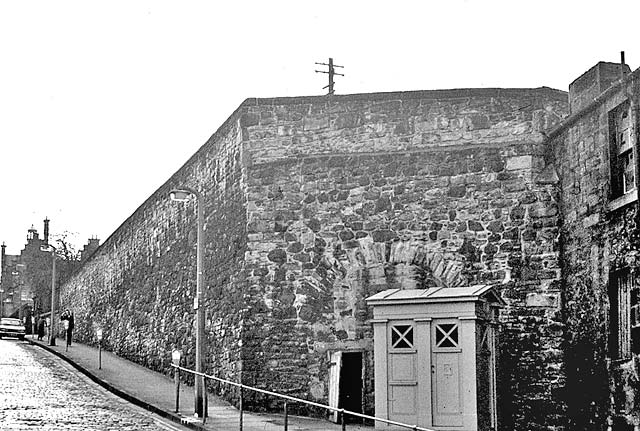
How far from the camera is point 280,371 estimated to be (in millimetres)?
19812

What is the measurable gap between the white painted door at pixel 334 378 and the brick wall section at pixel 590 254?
4.13 m

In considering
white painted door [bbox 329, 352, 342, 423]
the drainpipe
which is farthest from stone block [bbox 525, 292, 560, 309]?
white painted door [bbox 329, 352, 342, 423]

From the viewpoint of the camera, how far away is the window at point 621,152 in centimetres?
1566

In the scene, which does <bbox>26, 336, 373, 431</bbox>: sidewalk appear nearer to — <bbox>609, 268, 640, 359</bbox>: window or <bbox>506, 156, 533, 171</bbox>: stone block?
<bbox>609, 268, 640, 359</bbox>: window

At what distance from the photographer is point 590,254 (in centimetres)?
1675

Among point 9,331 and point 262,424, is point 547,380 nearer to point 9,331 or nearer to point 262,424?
point 262,424

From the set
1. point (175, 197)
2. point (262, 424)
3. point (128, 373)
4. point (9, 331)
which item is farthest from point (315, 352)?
point (9, 331)

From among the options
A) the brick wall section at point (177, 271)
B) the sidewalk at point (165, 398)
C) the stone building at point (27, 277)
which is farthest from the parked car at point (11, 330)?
the stone building at point (27, 277)

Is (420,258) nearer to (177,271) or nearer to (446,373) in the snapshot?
(446,373)

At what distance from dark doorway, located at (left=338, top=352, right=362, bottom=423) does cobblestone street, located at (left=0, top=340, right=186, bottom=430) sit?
3.37 metres

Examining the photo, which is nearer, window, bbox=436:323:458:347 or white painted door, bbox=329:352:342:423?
window, bbox=436:323:458:347

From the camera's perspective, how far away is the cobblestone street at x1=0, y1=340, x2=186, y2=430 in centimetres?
1656

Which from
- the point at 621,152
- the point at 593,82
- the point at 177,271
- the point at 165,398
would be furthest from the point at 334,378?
the point at 177,271

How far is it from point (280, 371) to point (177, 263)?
7944 mm
